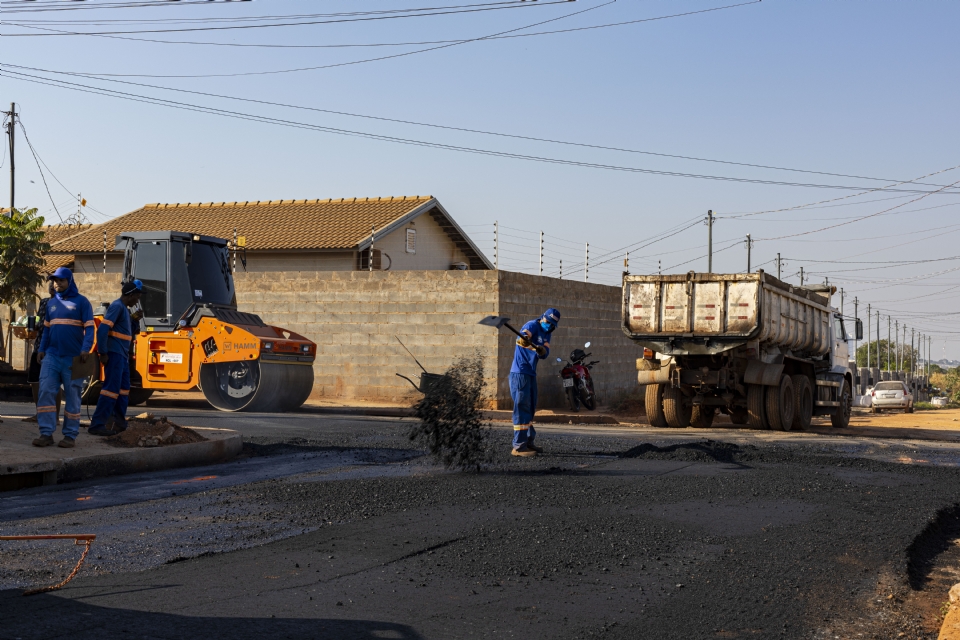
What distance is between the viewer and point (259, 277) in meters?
24.1

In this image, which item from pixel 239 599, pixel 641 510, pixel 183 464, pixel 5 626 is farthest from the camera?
pixel 183 464

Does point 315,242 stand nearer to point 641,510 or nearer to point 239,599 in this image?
point 641,510

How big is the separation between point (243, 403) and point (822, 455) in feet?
34.1

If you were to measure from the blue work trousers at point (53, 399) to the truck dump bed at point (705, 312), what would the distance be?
33.6 feet

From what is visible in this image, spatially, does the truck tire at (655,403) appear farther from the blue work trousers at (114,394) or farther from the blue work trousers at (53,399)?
the blue work trousers at (53,399)

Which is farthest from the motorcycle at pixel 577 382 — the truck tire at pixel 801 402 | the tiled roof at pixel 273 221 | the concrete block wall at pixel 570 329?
the tiled roof at pixel 273 221

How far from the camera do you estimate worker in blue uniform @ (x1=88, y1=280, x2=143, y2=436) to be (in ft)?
38.1

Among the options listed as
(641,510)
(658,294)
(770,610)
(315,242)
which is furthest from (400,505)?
(315,242)

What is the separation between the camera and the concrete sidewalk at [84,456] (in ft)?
31.1

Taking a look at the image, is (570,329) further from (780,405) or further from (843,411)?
(780,405)

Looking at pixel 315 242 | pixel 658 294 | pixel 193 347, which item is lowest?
pixel 193 347

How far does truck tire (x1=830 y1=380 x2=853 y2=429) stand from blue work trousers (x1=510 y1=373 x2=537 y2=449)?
12.3 m

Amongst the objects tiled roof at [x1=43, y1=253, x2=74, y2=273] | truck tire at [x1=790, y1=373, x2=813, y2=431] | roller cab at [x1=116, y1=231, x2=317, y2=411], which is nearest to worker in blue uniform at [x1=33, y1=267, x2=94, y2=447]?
roller cab at [x1=116, y1=231, x2=317, y2=411]

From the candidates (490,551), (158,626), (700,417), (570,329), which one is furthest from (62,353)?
(570,329)
